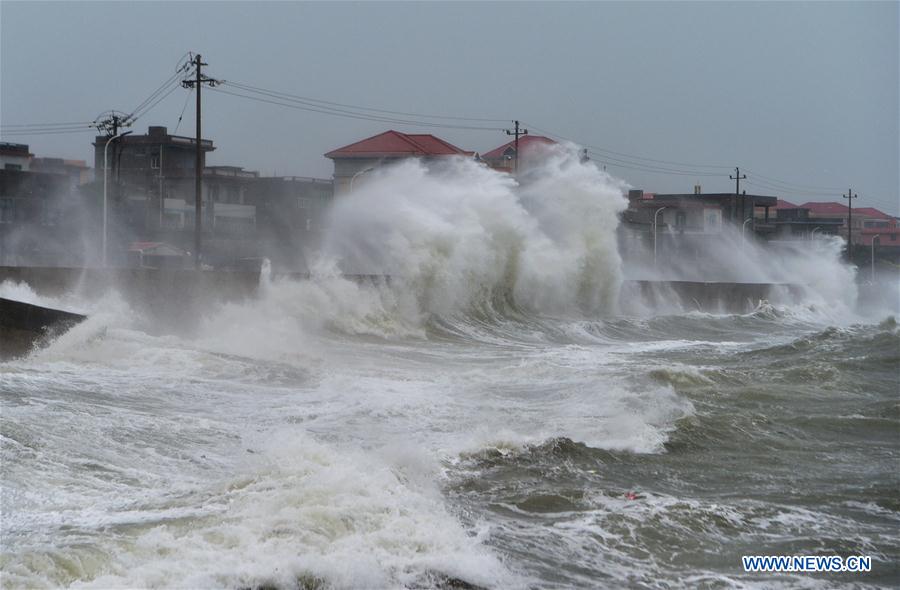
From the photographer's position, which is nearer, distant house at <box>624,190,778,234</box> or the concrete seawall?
the concrete seawall

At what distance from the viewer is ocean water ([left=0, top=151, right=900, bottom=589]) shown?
19.5 ft

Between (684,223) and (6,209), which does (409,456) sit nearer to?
(6,209)

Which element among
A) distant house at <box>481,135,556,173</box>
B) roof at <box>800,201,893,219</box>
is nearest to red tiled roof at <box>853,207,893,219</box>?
roof at <box>800,201,893,219</box>

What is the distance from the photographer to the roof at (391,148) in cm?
4722

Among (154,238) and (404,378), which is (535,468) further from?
(154,238)

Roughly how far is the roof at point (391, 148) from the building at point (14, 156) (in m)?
15.7

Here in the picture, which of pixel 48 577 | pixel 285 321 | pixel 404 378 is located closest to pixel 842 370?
pixel 404 378

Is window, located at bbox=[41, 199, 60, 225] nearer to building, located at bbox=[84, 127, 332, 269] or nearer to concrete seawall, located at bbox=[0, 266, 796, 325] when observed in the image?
building, located at bbox=[84, 127, 332, 269]

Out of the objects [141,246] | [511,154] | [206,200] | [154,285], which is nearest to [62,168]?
[206,200]

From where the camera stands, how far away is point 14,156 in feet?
167

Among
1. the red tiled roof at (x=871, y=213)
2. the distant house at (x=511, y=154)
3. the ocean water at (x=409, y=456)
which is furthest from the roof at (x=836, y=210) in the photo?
the ocean water at (x=409, y=456)

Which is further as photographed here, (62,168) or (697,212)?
(697,212)

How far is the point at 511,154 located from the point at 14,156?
2521 centimetres

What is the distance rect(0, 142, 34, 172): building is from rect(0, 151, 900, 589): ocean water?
34110 millimetres
